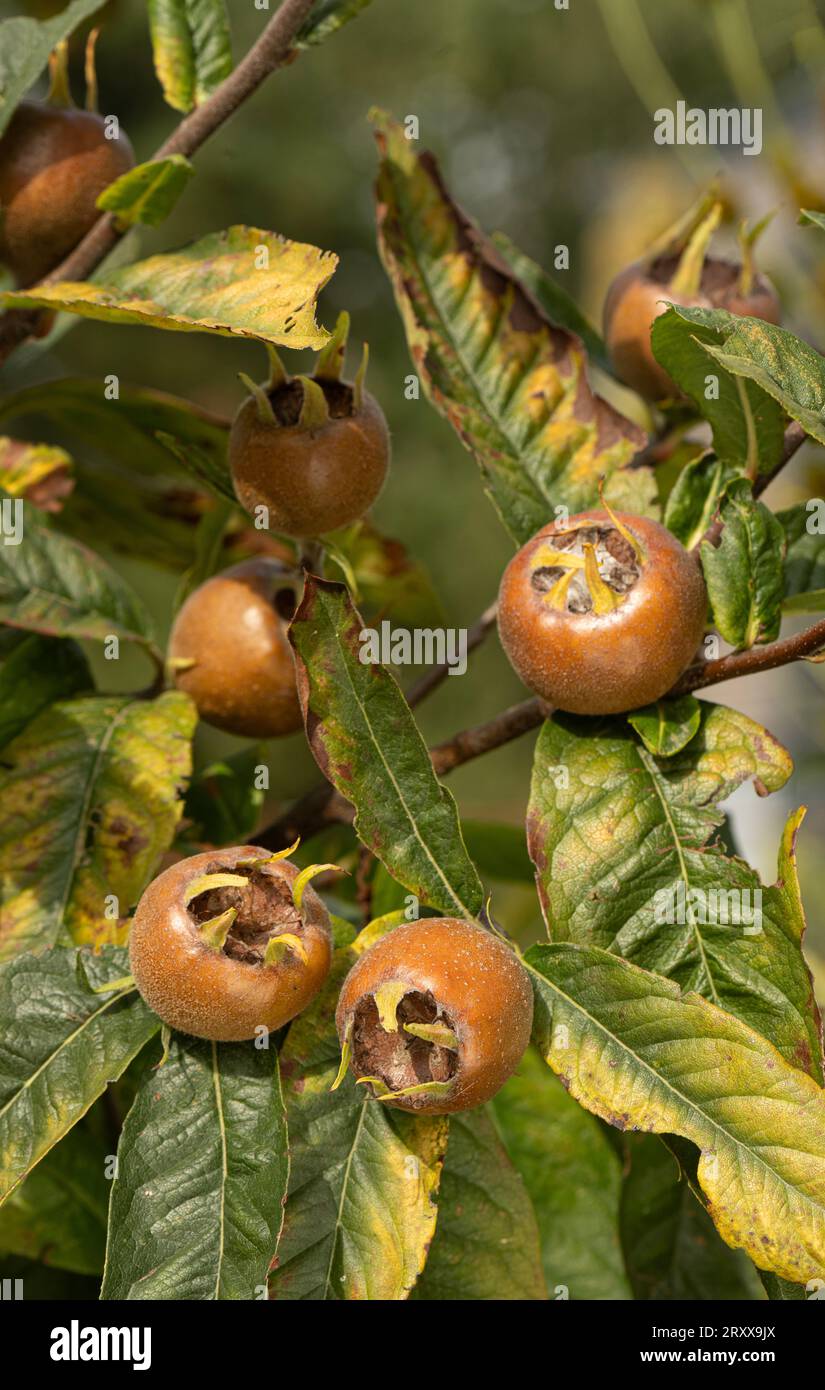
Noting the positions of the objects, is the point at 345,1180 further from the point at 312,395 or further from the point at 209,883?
the point at 312,395

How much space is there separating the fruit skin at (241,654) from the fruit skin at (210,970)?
328 millimetres

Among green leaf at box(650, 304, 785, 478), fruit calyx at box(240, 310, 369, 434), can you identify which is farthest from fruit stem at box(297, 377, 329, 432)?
green leaf at box(650, 304, 785, 478)

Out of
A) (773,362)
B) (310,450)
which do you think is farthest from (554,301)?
(773,362)

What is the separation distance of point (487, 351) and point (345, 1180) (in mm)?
831

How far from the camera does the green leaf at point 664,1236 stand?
50.9 inches

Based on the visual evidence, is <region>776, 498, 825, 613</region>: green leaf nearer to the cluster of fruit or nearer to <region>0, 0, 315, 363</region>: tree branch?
the cluster of fruit

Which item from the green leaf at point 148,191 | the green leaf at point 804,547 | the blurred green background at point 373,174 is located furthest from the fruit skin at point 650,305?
the blurred green background at point 373,174

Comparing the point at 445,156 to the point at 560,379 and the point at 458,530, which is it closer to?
the point at 458,530

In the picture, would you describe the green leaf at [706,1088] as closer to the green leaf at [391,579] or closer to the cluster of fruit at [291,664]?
the cluster of fruit at [291,664]

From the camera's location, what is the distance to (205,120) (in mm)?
1195

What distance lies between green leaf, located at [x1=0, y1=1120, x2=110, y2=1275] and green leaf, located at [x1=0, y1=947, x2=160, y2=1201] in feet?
1.39

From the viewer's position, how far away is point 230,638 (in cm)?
124

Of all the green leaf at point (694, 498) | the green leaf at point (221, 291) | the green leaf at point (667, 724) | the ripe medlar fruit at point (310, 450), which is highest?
the green leaf at point (221, 291)

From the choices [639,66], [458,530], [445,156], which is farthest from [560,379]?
[445,156]
